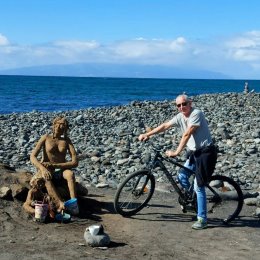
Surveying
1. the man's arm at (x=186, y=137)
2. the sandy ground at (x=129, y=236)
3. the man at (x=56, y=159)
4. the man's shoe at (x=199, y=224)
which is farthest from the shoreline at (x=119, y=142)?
the man's arm at (x=186, y=137)

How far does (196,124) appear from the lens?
27.4ft

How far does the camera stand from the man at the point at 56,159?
29.2ft

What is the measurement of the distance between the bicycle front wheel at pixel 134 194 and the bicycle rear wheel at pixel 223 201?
1.13 metres

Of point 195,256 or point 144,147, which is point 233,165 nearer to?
point 144,147

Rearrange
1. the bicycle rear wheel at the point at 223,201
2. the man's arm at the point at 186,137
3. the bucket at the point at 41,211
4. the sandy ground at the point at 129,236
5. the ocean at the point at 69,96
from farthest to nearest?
the ocean at the point at 69,96 < the bicycle rear wheel at the point at 223,201 < the bucket at the point at 41,211 < the man's arm at the point at 186,137 < the sandy ground at the point at 129,236

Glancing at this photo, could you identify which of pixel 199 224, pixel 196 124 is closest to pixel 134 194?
pixel 199 224

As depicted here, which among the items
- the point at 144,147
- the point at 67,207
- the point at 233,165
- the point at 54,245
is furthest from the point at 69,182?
the point at 144,147

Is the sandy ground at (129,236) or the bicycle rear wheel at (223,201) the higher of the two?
the bicycle rear wheel at (223,201)

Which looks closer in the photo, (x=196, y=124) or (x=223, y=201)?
(x=196, y=124)

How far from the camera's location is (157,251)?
7551mm

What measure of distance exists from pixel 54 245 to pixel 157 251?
150cm

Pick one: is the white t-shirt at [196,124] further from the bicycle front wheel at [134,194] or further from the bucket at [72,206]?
the bucket at [72,206]

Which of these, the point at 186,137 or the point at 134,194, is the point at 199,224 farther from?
the point at 186,137

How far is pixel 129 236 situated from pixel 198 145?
1.86 m
